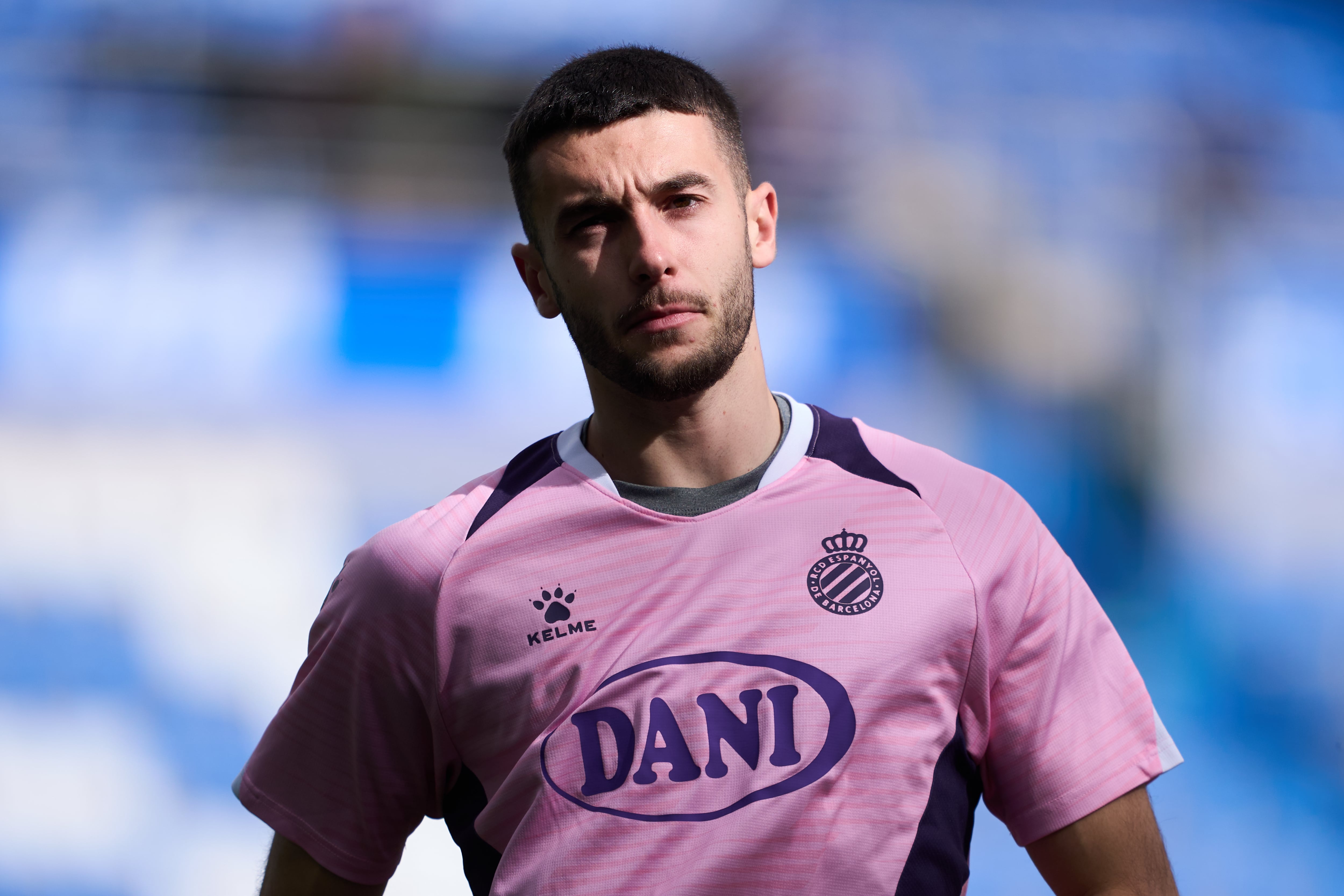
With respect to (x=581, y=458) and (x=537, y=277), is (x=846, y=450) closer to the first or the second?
(x=581, y=458)

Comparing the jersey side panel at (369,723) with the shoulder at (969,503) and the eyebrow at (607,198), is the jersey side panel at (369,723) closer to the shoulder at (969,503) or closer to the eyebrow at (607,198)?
the eyebrow at (607,198)

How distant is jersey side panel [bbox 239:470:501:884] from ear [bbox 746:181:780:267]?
438 millimetres

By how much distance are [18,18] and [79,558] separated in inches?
47.3

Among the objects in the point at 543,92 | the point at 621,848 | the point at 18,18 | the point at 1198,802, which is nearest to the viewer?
the point at 621,848

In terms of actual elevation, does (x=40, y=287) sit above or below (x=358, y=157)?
below

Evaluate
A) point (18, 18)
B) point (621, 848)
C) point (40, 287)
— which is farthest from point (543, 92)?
point (18, 18)

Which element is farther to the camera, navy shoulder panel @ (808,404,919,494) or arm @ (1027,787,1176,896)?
navy shoulder panel @ (808,404,919,494)

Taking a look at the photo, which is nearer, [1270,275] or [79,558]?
[79,558]

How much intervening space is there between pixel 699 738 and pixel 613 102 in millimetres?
661

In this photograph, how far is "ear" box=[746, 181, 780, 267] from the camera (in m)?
1.24

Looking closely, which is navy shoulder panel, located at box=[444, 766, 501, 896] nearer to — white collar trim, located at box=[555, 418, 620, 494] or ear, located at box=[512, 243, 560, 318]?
white collar trim, located at box=[555, 418, 620, 494]

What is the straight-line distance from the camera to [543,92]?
120 centimetres

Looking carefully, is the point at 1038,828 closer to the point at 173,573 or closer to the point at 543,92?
the point at 543,92

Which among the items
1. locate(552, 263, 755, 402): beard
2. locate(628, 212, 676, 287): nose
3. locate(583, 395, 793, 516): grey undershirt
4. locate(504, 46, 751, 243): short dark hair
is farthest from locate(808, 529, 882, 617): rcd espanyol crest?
locate(504, 46, 751, 243): short dark hair
